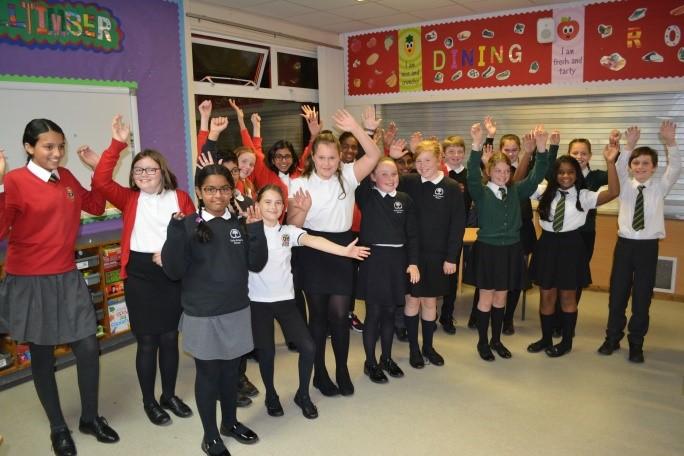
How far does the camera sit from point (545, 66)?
5.23 m

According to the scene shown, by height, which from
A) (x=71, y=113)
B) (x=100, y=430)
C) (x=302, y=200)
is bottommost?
(x=100, y=430)

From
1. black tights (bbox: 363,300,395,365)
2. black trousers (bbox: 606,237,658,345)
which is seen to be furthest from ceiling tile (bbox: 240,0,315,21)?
black trousers (bbox: 606,237,658,345)

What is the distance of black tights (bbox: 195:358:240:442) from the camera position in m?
2.29

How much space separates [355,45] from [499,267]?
395cm

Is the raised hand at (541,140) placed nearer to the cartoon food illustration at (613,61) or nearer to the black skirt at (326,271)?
the black skirt at (326,271)

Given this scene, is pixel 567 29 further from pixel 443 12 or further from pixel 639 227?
pixel 639 227

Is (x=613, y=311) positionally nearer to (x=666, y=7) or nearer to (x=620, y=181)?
(x=620, y=181)

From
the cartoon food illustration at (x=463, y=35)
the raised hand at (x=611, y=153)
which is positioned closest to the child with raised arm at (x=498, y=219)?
the raised hand at (x=611, y=153)

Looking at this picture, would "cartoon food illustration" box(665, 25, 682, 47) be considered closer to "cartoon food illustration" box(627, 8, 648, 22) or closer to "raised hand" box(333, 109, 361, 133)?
"cartoon food illustration" box(627, 8, 648, 22)

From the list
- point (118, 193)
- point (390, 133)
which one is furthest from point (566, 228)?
point (118, 193)

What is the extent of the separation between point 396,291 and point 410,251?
0.25m

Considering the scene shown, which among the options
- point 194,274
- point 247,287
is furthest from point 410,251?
point 194,274

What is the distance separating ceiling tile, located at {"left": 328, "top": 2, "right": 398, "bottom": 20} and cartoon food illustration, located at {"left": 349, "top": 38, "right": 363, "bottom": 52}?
77 cm

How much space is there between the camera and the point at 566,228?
3.41 metres
